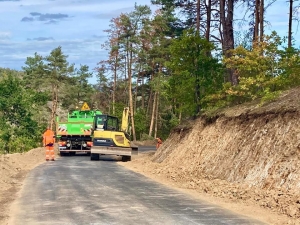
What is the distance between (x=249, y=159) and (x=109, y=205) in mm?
5401

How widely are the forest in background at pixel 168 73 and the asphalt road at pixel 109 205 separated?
664cm

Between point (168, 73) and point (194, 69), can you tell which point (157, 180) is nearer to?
point (194, 69)

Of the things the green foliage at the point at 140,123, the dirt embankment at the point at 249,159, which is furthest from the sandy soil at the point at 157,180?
the green foliage at the point at 140,123

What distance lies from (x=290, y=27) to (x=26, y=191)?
24.2 meters

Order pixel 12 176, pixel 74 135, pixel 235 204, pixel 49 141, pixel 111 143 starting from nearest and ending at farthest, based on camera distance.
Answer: pixel 235 204 < pixel 12 176 < pixel 49 141 < pixel 111 143 < pixel 74 135

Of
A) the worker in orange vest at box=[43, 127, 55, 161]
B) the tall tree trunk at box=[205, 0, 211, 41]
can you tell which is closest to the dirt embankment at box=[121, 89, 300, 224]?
the worker in orange vest at box=[43, 127, 55, 161]

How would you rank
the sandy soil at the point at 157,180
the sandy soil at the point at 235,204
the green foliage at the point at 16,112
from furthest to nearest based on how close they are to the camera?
1. the green foliage at the point at 16,112
2. the sandy soil at the point at 157,180
3. the sandy soil at the point at 235,204

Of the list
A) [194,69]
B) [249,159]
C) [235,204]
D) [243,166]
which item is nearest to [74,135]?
[194,69]

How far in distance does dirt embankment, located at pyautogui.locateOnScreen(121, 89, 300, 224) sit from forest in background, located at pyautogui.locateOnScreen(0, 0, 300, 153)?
5.02 feet

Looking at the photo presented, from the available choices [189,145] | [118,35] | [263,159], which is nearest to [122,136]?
[189,145]

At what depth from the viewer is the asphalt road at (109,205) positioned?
9484mm

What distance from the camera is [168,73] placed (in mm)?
64312

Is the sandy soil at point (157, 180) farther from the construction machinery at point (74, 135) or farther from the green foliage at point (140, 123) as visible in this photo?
the green foliage at point (140, 123)

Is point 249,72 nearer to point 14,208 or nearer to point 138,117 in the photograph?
point 14,208
